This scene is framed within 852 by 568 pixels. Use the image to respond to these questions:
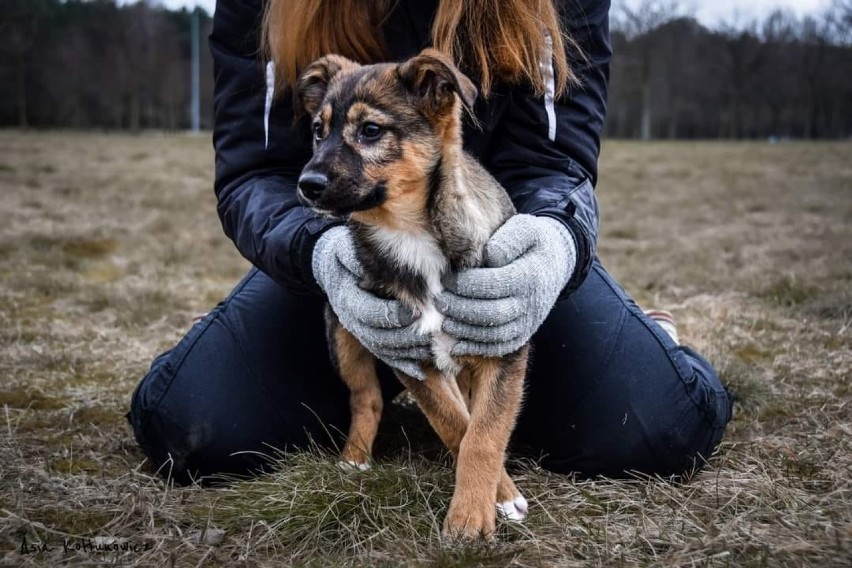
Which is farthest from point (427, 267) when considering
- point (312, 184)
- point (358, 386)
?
point (358, 386)

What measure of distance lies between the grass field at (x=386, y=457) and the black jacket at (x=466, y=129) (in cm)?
108

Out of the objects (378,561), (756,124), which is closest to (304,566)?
(378,561)

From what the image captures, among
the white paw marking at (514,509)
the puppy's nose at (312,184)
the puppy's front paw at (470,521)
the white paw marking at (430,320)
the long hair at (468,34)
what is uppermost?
the long hair at (468,34)

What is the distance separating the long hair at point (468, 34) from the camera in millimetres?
3164

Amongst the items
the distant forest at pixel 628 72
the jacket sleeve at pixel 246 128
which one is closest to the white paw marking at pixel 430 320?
the jacket sleeve at pixel 246 128

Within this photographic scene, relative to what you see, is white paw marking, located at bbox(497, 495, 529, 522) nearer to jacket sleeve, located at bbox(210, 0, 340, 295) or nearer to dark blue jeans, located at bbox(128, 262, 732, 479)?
dark blue jeans, located at bbox(128, 262, 732, 479)

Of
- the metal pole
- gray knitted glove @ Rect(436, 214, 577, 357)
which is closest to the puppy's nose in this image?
gray knitted glove @ Rect(436, 214, 577, 357)

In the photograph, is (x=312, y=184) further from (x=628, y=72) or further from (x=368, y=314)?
(x=628, y=72)

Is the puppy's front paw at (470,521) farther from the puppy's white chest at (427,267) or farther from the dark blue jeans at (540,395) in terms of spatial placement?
the dark blue jeans at (540,395)

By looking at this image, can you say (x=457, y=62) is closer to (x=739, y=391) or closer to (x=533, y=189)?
(x=533, y=189)

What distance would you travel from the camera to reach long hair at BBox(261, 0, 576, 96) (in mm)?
3164

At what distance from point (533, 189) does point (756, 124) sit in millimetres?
49192

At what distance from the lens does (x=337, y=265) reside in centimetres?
294

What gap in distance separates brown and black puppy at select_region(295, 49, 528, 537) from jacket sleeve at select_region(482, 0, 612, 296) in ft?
1.25
